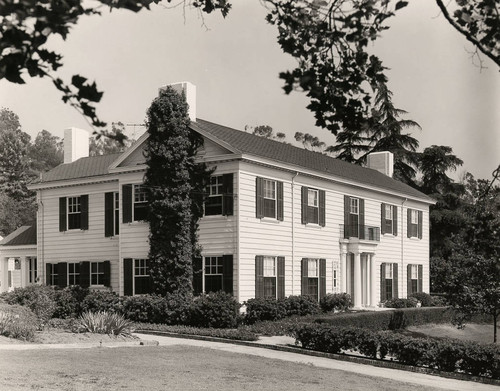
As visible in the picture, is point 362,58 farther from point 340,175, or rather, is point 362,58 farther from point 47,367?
point 340,175

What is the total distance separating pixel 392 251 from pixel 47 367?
26.0 metres

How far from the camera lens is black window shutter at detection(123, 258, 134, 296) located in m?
27.5

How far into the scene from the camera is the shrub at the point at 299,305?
2519 centimetres

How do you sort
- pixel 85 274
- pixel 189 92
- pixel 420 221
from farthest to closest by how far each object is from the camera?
pixel 420 221 → pixel 85 274 → pixel 189 92

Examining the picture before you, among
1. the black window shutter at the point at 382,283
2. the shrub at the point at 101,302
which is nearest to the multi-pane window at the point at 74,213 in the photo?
the shrub at the point at 101,302

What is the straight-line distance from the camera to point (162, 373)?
41.1ft

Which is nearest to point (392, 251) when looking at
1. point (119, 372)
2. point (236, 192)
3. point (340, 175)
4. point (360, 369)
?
point (340, 175)

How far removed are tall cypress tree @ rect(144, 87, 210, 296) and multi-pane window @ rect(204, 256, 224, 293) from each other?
0.66 meters

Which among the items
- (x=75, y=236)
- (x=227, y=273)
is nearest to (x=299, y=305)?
(x=227, y=273)

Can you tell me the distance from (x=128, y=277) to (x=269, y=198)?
22.0 ft

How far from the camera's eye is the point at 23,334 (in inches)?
648

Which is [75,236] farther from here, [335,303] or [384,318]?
[384,318]

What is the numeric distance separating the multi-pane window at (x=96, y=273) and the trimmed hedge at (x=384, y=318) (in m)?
11.2

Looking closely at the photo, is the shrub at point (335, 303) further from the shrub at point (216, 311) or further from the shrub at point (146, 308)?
the shrub at point (146, 308)
